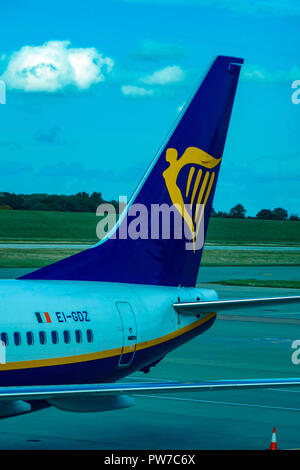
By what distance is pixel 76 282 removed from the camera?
20.8m

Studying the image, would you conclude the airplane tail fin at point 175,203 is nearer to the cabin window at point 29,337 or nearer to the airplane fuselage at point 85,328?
the airplane fuselage at point 85,328

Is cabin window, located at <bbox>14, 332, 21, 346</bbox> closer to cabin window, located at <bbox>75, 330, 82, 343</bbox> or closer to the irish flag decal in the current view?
the irish flag decal

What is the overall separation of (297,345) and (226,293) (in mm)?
22035

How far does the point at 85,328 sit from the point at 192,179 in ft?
14.6

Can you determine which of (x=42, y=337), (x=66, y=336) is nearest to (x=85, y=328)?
(x=66, y=336)

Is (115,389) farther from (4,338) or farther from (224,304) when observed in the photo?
(224,304)

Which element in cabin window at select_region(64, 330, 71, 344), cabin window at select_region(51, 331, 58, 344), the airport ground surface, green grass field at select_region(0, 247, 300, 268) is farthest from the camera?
green grass field at select_region(0, 247, 300, 268)

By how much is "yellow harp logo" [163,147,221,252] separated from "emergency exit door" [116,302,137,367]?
270 cm

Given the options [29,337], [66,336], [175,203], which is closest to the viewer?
[29,337]

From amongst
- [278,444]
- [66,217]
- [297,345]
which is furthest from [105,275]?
[66,217]

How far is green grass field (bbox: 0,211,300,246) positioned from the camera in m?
166

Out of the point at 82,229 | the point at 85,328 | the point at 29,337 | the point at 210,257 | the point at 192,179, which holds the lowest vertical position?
the point at 29,337

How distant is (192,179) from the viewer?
21969 mm

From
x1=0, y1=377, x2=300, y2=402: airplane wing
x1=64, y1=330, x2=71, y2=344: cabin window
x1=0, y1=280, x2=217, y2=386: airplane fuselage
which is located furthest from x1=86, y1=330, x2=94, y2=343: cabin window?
x1=0, y1=377, x2=300, y2=402: airplane wing
